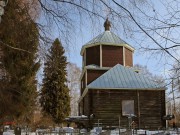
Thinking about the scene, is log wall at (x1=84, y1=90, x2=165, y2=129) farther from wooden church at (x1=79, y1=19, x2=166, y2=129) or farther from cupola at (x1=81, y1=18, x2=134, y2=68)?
cupola at (x1=81, y1=18, x2=134, y2=68)

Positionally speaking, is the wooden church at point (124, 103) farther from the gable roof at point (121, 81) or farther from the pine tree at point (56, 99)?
the pine tree at point (56, 99)

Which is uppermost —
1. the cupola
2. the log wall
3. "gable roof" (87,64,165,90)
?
the cupola

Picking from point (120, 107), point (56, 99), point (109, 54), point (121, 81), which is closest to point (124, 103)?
point (120, 107)

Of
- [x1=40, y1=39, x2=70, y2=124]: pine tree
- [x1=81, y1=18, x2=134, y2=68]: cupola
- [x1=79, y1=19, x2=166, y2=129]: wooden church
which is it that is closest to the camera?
[x1=79, y1=19, x2=166, y2=129]: wooden church

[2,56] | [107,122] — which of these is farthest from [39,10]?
[107,122]

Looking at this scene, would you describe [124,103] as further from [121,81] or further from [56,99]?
[56,99]

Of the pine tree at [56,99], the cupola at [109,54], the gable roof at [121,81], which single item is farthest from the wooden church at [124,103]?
the pine tree at [56,99]

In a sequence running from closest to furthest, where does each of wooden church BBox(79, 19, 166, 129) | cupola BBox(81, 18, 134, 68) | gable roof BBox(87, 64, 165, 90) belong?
wooden church BBox(79, 19, 166, 129) → gable roof BBox(87, 64, 165, 90) → cupola BBox(81, 18, 134, 68)

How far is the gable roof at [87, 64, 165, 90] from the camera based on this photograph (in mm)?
26078

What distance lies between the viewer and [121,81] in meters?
27.0

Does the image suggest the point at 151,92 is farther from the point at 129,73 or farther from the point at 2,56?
the point at 2,56

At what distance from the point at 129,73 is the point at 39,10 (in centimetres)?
2421

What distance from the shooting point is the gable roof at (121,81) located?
2608 centimetres

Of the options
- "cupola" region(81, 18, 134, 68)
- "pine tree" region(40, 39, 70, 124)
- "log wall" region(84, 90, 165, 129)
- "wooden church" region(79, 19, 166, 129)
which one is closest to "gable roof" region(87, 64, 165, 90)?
"wooden church" region(79, 19, 166, 129)
